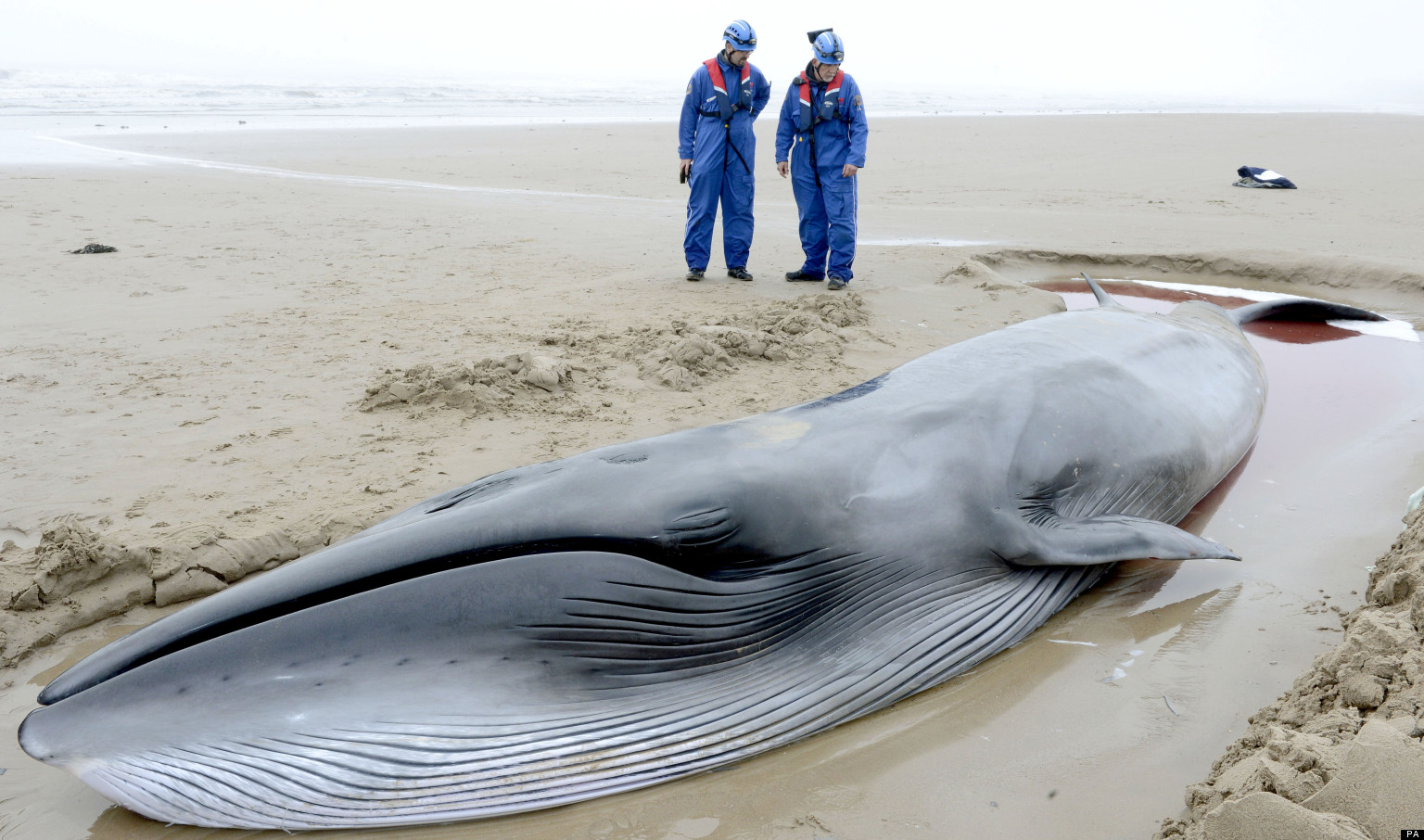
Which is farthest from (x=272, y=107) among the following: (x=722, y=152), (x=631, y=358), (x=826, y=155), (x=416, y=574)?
(x=416, y=574)

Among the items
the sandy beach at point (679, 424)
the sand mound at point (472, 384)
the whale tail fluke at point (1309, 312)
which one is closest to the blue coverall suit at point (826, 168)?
the sandy beach at point (679, 424)

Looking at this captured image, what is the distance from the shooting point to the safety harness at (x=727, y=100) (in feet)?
29.6

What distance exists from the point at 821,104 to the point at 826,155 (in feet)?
1.57

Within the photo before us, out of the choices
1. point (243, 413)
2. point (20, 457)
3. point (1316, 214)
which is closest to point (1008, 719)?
point (243, 413)

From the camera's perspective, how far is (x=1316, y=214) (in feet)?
38.9

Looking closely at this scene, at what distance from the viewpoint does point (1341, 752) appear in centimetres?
206

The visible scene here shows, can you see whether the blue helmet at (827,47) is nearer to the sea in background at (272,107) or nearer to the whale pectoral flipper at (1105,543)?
the whale pectoral flipper at (1105,543)

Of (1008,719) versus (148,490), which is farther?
(148,490)

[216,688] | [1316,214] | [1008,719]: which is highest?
[1316,214]

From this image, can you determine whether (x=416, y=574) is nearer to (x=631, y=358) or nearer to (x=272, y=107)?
(x=631, y=358)

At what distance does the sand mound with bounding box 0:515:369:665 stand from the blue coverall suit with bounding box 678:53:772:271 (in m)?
6.01

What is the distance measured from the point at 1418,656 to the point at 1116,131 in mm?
26071

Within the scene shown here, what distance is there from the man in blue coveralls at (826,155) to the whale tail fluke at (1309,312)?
352 centimetres

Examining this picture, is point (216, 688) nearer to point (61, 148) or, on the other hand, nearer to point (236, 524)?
point (236, 524)
